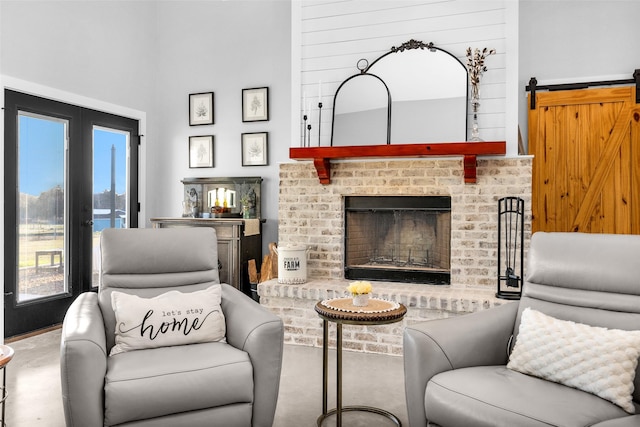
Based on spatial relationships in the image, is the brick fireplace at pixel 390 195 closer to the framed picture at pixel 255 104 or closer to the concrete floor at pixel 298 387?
the concrete floor at pixel 298 387

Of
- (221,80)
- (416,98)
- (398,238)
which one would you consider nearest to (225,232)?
(398,238)

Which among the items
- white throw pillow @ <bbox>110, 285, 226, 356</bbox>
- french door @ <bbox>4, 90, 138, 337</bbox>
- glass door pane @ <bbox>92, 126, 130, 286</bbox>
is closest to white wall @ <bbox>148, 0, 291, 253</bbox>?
glass door pane @ <bbox>92, 126, 130, 286</bbox>

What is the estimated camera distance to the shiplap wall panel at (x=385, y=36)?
3643 millimetres

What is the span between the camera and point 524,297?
2.27 meters

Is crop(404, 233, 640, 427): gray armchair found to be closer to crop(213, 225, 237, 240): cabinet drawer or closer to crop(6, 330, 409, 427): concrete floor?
crop(6, 330, 409, 427): concrete floor

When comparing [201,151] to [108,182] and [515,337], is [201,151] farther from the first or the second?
[515,337]

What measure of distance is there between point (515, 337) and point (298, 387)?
131 centimetres

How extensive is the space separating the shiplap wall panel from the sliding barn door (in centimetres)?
77

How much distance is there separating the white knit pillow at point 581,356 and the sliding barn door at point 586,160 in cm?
243

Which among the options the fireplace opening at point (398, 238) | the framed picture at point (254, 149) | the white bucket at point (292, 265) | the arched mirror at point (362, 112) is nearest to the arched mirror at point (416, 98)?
the arched mirror at point (362, 112)

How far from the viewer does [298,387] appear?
2871 mm

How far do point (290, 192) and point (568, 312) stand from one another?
99.5 inches

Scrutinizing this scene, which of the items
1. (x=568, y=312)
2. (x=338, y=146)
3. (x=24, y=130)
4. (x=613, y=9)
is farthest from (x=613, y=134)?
(x=24, y=130)

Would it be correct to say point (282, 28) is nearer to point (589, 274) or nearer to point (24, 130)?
point (24, 130)
